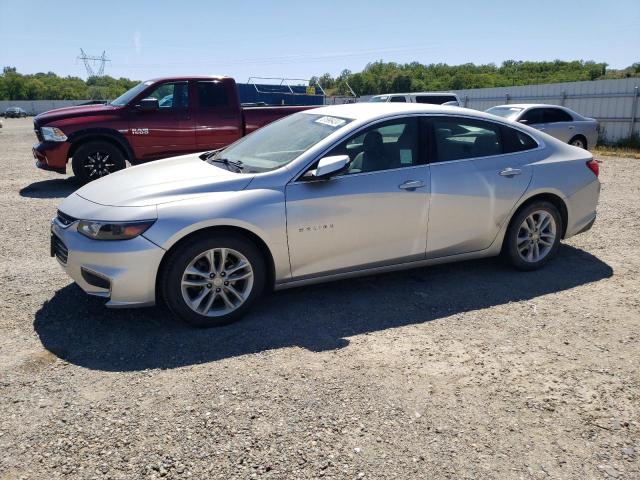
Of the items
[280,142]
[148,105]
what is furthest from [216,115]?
[280,142]

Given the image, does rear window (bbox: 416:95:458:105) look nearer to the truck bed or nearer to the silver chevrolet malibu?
the truck bed

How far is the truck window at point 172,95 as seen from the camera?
984 cm

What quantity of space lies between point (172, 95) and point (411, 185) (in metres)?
6.74

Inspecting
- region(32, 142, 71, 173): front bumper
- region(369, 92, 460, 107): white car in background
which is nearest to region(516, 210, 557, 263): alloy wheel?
region(32, 142, 71, 173): front bumper

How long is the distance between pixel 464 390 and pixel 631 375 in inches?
43.7

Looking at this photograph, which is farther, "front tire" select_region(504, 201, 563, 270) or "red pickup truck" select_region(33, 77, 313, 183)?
"red pickup truck" select_region(33, 77, 313, 183)

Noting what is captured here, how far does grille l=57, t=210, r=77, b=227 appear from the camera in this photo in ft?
13.3

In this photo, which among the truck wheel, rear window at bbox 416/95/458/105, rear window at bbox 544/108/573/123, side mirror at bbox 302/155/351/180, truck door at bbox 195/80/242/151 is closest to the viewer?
side mirror at bbox 302/155/351/180

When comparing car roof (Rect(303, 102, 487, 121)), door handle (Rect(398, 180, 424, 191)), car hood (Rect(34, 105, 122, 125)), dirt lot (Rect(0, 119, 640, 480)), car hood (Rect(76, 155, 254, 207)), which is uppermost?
car hood (Rect(34, 105, 122, 125))

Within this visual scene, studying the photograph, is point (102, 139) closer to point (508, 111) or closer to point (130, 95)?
point (130, 95)

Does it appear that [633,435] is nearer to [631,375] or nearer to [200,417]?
[631,375]

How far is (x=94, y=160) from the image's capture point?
9570 mm

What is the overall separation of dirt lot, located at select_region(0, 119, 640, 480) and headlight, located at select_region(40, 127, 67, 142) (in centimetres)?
465

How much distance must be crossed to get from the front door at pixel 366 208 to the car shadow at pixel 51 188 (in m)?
6.51
